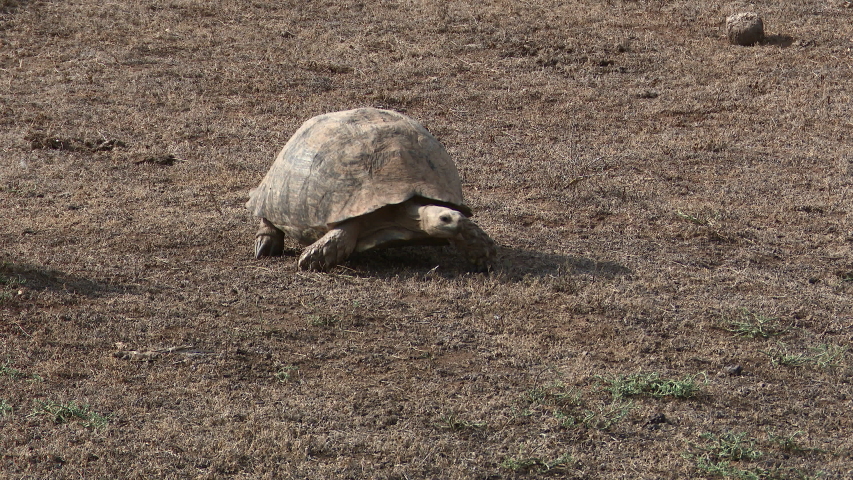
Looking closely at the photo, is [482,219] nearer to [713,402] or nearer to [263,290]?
[263,290]

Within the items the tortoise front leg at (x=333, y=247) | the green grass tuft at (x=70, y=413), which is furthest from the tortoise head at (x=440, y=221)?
the green grass tuft at (x=70, y=413)

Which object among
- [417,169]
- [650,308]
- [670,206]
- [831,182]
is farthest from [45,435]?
[831,182]

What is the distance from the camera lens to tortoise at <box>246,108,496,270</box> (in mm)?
6383

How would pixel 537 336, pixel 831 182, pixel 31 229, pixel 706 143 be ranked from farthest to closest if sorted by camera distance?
pixel 706 143 < pixel 831 182 < pixel 31 229 < pixel 537 336

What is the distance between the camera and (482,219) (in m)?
7.76

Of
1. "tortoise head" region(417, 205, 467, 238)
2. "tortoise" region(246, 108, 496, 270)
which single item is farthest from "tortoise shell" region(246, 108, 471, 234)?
"tortoise head" region(417, 205, 467, 238)

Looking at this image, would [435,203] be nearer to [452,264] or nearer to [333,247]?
[452,264]

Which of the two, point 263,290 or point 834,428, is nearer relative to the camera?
point 834,428

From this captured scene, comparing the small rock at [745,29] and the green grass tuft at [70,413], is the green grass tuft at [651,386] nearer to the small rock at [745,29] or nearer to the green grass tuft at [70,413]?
the green grass tuft at [70,413]

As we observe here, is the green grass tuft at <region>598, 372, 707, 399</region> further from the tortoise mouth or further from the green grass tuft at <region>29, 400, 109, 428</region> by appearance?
the green grass tuft at <region>29, 400, 109, 428</region>

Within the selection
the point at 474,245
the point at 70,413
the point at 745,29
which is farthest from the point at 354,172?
the point at 745,29

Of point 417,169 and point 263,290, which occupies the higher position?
point 417,169

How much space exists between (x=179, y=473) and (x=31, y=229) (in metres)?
3.71

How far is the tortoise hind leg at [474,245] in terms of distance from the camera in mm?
6356
